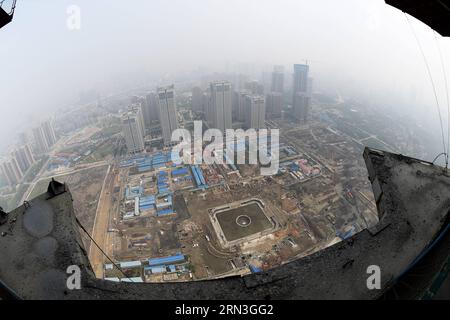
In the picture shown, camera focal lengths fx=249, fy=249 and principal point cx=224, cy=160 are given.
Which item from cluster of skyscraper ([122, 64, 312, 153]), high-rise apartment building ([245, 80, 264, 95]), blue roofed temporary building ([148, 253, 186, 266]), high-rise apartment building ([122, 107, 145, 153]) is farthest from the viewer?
high-rise apartment building ([245, 80, 264, 95])

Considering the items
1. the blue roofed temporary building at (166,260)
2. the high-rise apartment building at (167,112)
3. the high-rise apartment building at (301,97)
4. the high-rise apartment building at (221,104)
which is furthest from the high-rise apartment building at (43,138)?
the high-rise apartment building at (301,97)

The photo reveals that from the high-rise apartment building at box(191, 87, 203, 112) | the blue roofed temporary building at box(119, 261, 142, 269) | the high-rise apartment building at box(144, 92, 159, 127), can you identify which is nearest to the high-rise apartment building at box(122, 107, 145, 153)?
the high-rise apartment building at box(144, 92, 159, 127)

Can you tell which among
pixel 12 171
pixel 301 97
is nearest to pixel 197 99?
pixel 301 97

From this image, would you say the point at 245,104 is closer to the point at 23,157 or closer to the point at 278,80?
the point at 278,80

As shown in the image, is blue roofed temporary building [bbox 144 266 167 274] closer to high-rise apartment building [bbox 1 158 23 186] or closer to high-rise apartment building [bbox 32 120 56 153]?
high-rise apartment building [bbox 1 158 23 186]

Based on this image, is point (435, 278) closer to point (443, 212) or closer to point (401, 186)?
point (443, 212)

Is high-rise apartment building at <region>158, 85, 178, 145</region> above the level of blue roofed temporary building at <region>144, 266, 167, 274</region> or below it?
above

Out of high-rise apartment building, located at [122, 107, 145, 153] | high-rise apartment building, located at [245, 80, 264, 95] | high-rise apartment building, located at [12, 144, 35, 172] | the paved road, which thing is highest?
high-rise apartment building, located at [245, 80, 264, 95]

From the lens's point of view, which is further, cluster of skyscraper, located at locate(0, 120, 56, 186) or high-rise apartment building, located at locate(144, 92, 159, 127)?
high-rise apartment building, located at locate(144, 92, 159, 127)
